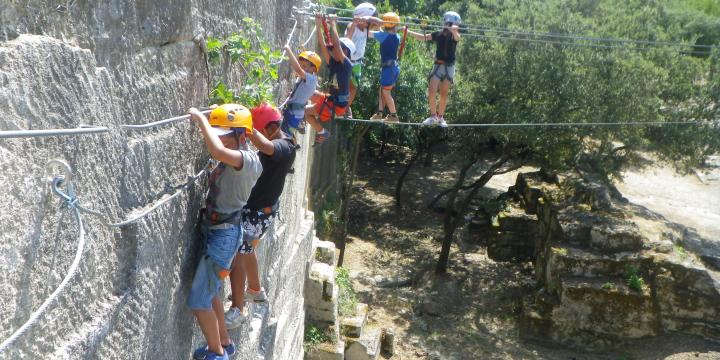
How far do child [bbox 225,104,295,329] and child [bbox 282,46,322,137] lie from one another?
5.50ft

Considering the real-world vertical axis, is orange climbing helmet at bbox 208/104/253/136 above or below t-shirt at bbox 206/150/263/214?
above

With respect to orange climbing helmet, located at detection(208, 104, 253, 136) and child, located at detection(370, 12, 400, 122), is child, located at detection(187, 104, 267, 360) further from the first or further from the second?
child, located at detection(370, 12, 400, 122)

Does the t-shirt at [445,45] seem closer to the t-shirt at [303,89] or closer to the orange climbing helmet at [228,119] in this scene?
the t-shirt at [303,89]

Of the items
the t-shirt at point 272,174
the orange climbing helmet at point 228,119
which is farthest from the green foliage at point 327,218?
the orange climbing helmet at point 228,119

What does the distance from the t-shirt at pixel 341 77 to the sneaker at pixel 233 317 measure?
342 centimetres

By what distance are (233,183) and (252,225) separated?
898 mm

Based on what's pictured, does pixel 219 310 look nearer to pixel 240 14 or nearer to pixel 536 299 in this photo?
pixel 240 14

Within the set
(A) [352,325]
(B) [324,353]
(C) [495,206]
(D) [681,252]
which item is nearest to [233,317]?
(B) [324,353]

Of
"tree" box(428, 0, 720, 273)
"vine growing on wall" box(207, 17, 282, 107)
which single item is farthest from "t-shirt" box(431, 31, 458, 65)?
"tree" box(428, 0, 720, 273)

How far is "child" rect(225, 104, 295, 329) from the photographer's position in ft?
15.6

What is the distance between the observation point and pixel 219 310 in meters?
4.35

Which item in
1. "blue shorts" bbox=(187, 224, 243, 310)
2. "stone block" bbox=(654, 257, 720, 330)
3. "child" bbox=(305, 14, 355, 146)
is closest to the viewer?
"blue shorts" bbox=(187, 224, 243, 310)

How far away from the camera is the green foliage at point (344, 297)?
39.1 ft

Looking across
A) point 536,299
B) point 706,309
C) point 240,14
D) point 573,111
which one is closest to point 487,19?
point 573,111
